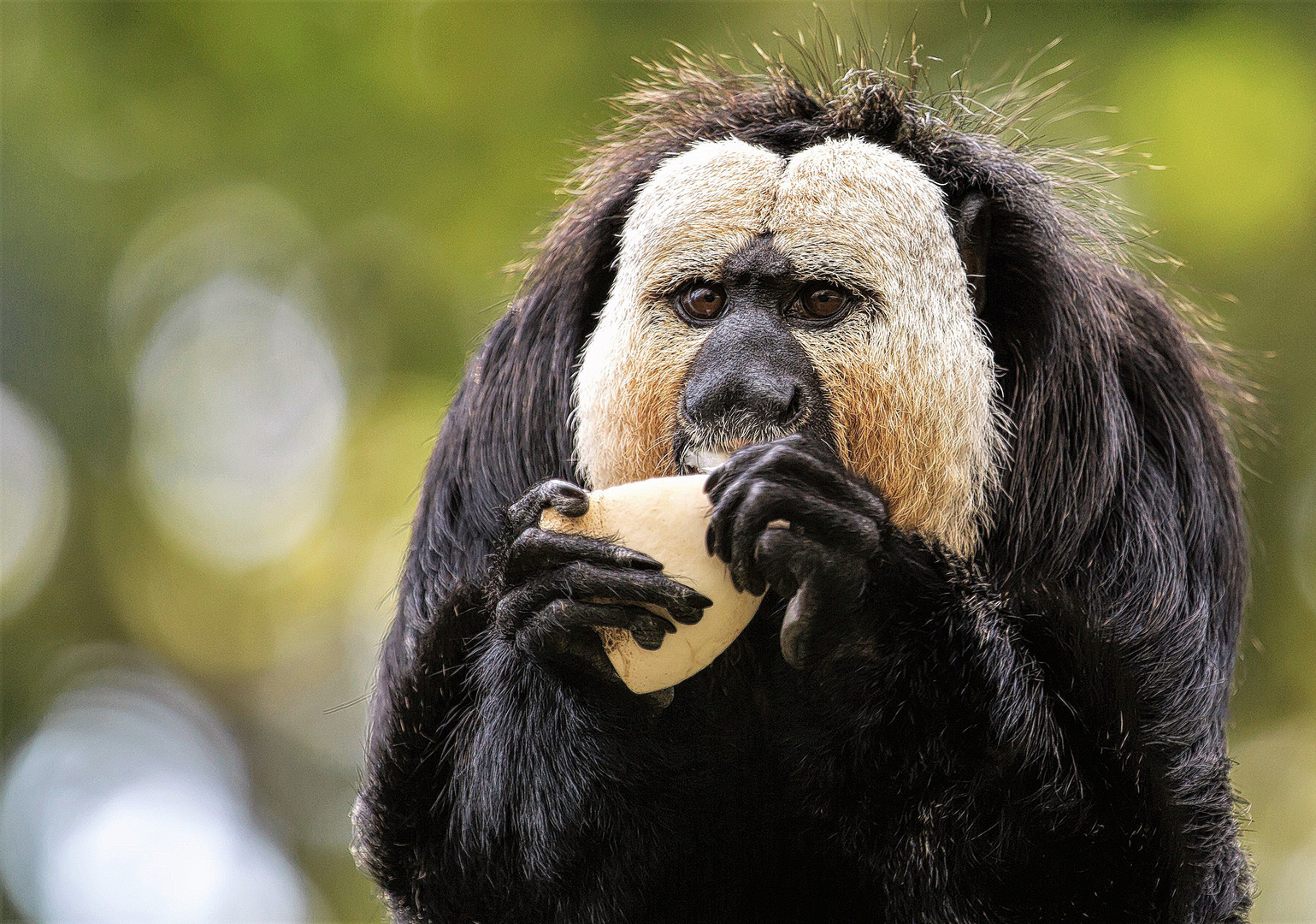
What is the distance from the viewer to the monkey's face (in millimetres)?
3506

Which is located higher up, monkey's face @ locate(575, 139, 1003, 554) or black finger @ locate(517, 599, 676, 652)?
monkey's face @ locate(575, 139, 1003, 554)

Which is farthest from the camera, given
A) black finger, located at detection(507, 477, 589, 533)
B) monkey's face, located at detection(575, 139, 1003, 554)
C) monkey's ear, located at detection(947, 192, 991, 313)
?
monkey's ear, located at detection(947, 192, 991, 313)

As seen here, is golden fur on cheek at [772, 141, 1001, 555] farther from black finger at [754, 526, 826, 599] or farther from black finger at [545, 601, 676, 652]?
black finger at [545, 601, 676, 652]

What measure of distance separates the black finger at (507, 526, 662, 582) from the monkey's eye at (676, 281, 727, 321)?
0.86 meters

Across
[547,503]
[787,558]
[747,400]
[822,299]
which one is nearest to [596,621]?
[547,503]

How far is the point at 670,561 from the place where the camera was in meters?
3.00

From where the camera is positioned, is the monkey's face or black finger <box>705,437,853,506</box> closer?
black finger <box>705,437,853,506</box>

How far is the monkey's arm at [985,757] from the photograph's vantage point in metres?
3.31

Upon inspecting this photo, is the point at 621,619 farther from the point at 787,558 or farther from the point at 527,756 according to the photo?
the point at 527,756

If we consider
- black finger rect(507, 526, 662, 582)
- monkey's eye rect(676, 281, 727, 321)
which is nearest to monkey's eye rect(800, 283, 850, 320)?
monkey's eye rect(676, 281, 727, 321)

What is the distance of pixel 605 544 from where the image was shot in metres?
3.04

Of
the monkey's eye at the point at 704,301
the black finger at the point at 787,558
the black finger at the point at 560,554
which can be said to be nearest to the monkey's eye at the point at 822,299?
the monkey's eye at the point at 704,301

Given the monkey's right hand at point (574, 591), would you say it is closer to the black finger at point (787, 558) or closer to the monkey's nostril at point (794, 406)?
the black finger at point (787, 558)

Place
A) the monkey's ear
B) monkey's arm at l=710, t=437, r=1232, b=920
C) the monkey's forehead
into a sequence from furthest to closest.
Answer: the monkey's ear, the monkey's forehead, monkey's arm at l=710, t=437, r=1232, b=920
